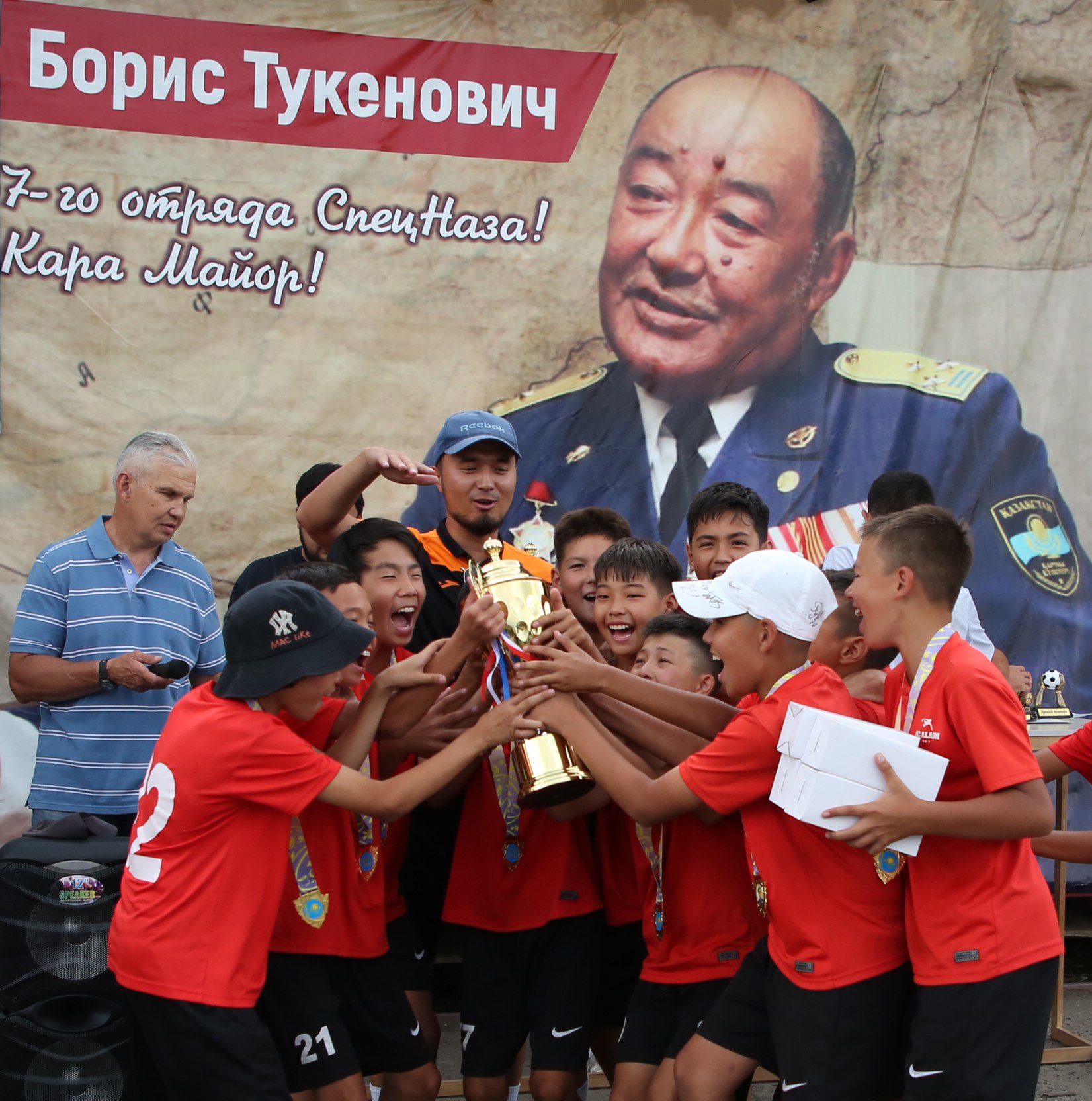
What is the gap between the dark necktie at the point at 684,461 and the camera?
16.6 feet

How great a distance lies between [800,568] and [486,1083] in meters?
1.60

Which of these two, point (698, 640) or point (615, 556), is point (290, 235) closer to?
point (615, 556)

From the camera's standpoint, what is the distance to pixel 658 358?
16.7ft

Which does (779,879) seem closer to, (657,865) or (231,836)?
(657,865)

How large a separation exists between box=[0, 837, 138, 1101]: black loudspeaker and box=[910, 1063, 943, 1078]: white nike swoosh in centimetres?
181

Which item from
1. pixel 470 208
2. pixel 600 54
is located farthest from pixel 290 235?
pixel 600 54

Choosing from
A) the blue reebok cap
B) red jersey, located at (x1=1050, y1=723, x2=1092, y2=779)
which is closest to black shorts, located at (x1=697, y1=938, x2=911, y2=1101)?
red jersey, located at (x1=1050, y1=723, x2=1092, y2=779)

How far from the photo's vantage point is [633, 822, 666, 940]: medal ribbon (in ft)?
9.80

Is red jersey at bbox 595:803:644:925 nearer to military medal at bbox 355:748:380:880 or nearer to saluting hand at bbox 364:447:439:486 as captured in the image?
military medal at bbox 355:748:380:880

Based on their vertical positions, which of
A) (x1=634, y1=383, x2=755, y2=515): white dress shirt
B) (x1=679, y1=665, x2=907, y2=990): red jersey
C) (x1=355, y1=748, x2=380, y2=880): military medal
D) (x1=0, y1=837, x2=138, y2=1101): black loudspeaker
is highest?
(x1=634, y1=383, x2=755, y2=515): white dress shirt

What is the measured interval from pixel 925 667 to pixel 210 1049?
5.71ft

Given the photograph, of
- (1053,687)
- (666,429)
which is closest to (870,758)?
(666,429)

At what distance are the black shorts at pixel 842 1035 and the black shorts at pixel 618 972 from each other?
0.77 m

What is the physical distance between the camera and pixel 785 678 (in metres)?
2.79
